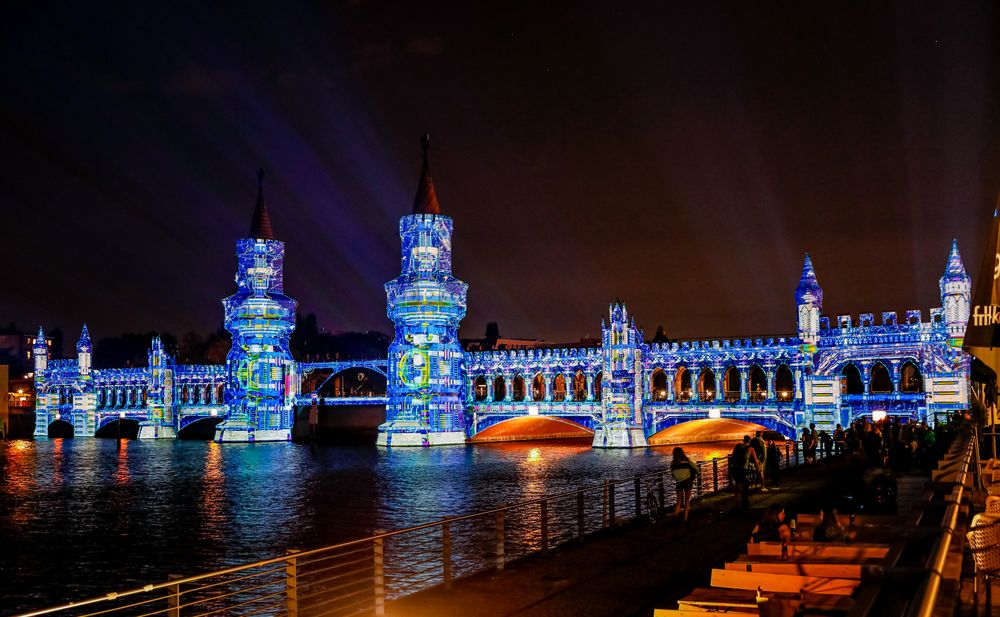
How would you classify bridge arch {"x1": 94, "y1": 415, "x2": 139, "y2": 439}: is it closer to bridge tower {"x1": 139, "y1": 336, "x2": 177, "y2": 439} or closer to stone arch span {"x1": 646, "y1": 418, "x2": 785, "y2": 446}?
bridge tower {"x1": 139, "y1": 336, "x2": 177, "y2": 439}

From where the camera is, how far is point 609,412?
3201 inches

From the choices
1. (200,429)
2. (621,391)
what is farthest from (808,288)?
(200,429)

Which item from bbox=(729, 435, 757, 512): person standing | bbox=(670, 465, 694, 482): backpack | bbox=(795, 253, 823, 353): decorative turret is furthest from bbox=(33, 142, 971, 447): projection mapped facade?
bbox=(670, 465, 694, 482): backpack

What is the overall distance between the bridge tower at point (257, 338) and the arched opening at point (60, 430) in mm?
41512

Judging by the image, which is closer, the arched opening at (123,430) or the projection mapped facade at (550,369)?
the projection mapped facade at (550,369)

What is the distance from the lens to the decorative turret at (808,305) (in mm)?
75062

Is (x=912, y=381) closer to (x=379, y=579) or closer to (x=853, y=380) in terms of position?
(x=853, y=380)

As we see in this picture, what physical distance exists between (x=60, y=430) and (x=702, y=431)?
292ft

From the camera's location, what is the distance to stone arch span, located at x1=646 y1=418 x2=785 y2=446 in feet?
273

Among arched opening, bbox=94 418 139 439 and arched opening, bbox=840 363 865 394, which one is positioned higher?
arched opening, bbox=840 363 865 394

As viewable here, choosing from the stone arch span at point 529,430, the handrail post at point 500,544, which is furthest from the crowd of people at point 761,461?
the stone arch span at point 529,430

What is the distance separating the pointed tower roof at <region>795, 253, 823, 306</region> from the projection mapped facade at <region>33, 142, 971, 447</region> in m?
0.10

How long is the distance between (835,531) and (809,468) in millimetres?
27478

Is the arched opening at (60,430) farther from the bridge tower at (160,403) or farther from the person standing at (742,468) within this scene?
the person standing at (742,468)
